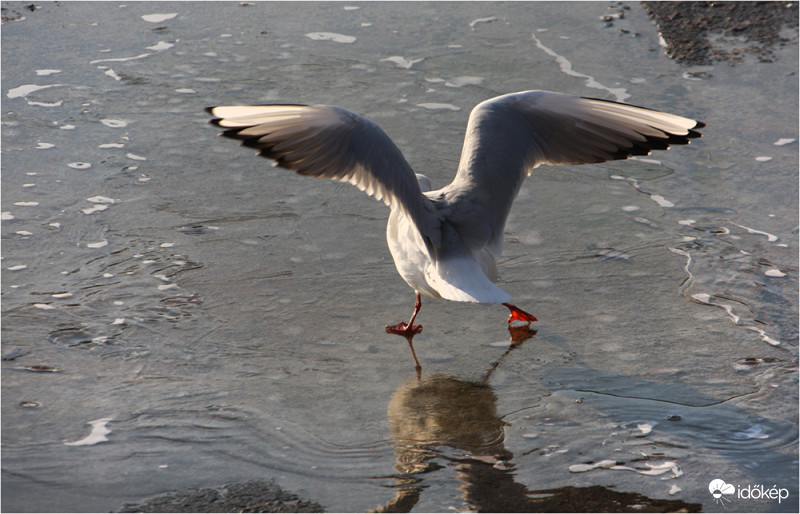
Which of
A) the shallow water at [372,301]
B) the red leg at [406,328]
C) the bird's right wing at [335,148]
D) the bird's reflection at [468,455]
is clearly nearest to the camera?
the bird's reflection at [468,455]

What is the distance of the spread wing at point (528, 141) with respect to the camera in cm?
454

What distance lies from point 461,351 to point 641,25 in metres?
5.42

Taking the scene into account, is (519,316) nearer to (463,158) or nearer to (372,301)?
(372,301)

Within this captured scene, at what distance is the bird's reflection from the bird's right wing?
0.81m

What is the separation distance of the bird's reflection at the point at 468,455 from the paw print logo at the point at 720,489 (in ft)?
0.37

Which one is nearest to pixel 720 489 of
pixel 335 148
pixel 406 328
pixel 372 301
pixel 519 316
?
pixel 519 316

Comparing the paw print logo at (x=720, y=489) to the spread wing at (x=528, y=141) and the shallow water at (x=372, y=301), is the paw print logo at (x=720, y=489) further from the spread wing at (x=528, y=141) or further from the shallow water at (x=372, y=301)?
the spread wing at (x=528, y=141)

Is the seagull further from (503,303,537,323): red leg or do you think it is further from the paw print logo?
the paw print logo

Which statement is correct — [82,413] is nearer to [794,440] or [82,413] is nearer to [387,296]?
[387,296]

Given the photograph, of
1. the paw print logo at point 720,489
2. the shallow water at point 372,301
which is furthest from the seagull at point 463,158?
the paw print logo at point 720,489

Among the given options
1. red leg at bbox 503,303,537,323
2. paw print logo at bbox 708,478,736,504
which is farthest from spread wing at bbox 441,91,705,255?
paw print logo at bbox 708,478,736,504

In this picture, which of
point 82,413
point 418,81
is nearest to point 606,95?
point 418,81

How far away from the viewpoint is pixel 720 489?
327 centimetres

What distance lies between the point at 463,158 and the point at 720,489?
2.28 metres
